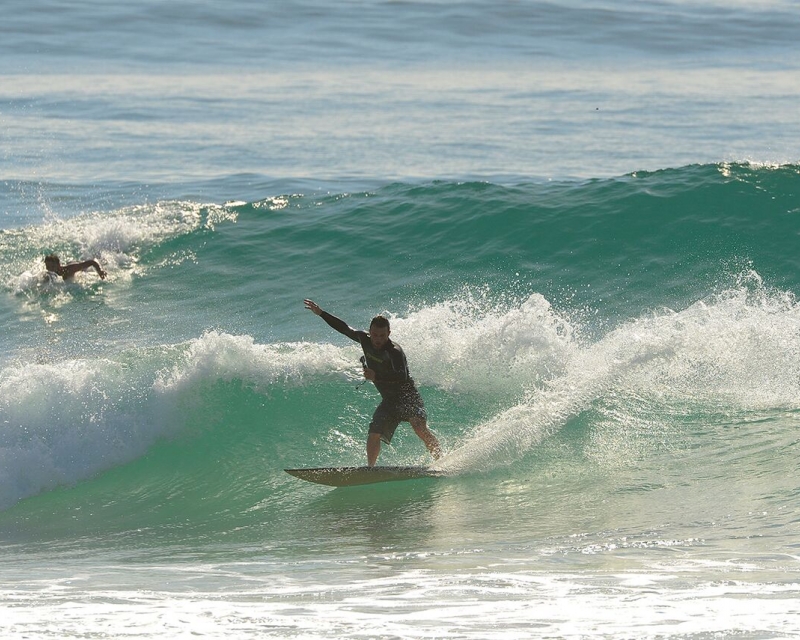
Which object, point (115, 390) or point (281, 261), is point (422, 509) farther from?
point (281, 261)

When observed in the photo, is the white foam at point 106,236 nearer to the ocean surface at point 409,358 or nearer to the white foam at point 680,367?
the ocean surface at point 409,358

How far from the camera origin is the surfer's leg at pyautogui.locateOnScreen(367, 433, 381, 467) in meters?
8.97

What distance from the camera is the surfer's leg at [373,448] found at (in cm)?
897

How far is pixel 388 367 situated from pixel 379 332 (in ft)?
1.15

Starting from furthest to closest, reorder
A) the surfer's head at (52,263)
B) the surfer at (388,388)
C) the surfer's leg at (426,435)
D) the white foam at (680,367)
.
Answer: the surfer's head at (52,263) < the white foam at (680,367) < the surfer's leg at (426,435) < the surfer at (388,388)

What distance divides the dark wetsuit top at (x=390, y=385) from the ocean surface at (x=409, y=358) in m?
0.54

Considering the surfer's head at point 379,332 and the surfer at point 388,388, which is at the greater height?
the surfer's head at point 379,332

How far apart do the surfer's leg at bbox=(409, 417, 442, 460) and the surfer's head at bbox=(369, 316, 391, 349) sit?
2.28 ft

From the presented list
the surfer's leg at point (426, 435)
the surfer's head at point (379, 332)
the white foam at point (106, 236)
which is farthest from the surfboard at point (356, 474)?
the white foam at point (106, 236)

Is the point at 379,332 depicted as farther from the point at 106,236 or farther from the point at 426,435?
the point at 106,236

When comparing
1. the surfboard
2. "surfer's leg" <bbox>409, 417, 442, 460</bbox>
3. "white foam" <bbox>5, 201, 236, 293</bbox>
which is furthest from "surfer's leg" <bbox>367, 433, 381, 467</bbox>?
"white foam" <bbox>5, 201, 236, 293</bbox>

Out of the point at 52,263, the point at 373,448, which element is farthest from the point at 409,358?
the point at 52,263

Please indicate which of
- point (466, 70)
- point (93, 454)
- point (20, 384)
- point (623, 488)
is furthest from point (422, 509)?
point (466, 70)

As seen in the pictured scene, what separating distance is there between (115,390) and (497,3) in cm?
3931
